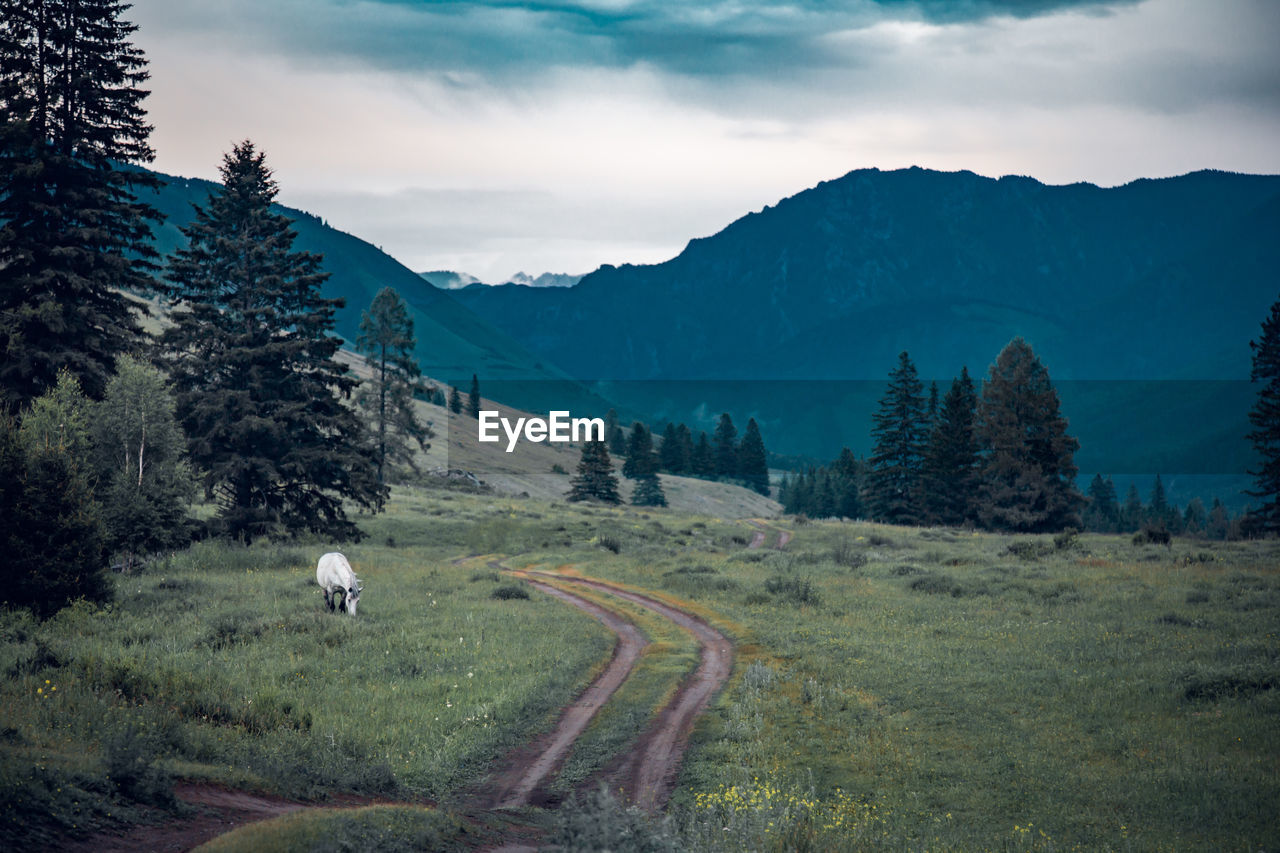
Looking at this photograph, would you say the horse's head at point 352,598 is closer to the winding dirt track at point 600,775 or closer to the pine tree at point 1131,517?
the winding dirt track at point 600,775

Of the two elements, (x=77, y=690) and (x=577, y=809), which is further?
(x=77, y=690)

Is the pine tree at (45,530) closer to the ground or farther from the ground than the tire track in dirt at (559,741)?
farther from the ground

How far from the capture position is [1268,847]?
10.8m

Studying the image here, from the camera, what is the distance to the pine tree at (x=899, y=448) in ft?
271

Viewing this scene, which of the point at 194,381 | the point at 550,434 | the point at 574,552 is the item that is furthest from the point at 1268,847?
the point at 550,434

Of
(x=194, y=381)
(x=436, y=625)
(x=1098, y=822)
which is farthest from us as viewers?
(x=194, y=381)

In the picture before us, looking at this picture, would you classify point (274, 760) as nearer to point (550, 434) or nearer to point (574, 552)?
point (574, 552)

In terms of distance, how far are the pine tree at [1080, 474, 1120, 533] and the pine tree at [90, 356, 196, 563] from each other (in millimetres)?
132636

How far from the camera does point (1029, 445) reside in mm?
63281

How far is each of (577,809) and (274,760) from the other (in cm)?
505

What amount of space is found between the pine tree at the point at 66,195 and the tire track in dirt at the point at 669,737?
1051 inches

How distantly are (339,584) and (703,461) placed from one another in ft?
425

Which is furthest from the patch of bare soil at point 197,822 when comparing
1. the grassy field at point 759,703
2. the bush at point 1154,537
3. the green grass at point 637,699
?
the bush at point 1154,537

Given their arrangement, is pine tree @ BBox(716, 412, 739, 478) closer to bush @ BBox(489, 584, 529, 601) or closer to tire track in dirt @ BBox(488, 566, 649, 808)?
bush @ BBox(489, 584, 529, 601)
